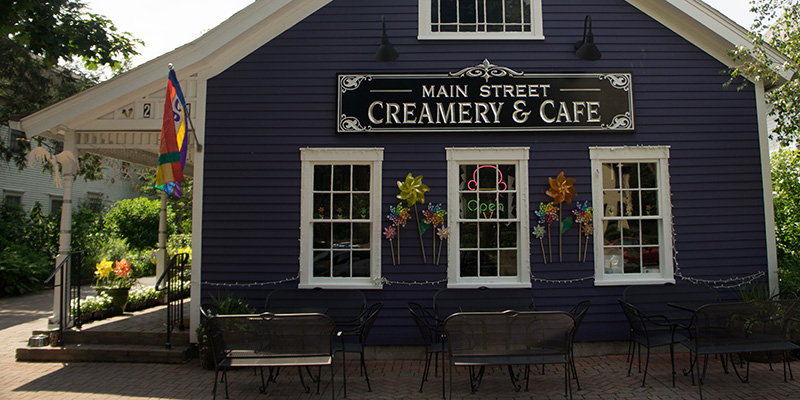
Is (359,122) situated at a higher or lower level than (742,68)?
lower

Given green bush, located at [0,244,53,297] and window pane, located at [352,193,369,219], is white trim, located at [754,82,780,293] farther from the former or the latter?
green bush, located at [0,244,53,297]

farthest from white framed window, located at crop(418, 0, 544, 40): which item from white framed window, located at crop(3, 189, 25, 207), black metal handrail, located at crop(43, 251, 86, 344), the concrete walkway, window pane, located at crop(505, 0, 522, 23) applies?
white framed window, located at crop(3, 189, 25, 207)

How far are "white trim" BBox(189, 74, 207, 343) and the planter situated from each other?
1990 millimetres

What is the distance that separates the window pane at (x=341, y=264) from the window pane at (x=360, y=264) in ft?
0.32

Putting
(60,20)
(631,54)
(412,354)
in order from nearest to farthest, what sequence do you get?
(412,354), (631,54), (60,20)

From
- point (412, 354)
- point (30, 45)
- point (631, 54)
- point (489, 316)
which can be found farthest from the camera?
point (30, 45)

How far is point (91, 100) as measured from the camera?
656 centimetres

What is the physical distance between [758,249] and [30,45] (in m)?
11.9

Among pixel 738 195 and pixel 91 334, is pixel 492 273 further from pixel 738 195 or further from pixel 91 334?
pixel 91 334

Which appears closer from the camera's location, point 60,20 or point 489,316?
point 489,316

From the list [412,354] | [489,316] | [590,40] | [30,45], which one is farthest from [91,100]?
[590,40]

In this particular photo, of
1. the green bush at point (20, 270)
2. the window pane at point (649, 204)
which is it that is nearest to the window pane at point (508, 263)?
the window pane at point (649, 204)

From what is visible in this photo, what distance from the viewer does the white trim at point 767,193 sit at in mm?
6652

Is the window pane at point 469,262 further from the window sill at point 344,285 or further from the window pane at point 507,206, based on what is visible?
the window sill at point 344,285
